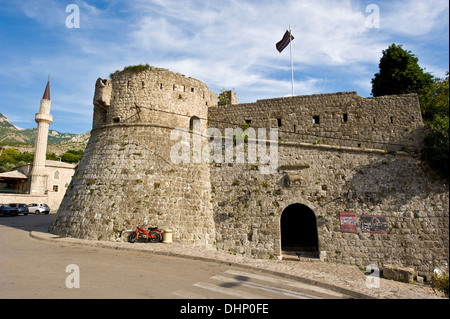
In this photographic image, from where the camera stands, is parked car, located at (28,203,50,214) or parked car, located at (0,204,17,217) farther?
parked car, located at (28,203,50,214)

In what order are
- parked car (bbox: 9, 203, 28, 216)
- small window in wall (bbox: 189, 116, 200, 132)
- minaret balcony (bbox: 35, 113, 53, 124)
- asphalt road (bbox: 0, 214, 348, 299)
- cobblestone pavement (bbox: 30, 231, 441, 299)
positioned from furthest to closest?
minaret balcony (bbox: 35, 113, 53, 124) → parked car (bbox: 9, 203, 28, 216) → small window in wall (bbox: 189, 116, 200, 132) → cobblestone pavement (bbox: 30, 231, 441, 299) → asphalt road (bbox: 0, 214, 348, 299)

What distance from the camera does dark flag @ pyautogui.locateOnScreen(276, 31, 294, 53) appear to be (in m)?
16.9

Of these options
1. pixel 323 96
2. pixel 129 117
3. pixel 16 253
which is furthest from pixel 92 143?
pixel 323 96

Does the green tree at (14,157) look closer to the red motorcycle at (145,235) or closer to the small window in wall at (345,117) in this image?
the red motorcycle at (145,235)

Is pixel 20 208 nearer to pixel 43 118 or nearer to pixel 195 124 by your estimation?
pixel 43 118

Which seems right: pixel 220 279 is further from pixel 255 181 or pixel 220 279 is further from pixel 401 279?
pixel 401 279

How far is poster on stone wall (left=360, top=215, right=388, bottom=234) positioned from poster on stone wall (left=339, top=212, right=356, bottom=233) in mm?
422

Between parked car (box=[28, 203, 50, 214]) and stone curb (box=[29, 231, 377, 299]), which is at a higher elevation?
parked car (box=[28, 203, 50, 214])

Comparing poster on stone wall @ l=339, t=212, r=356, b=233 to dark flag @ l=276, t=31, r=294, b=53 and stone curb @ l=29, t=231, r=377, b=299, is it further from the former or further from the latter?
dark flag @ l=276, t=31, r=294, b=53

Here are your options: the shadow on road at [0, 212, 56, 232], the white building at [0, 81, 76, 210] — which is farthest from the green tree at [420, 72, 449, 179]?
the white building at [0, 81, 76, 210]

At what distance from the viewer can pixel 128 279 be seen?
713 cm

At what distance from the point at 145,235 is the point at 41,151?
34.0 m

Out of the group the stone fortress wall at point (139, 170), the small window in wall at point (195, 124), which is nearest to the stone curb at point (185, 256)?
the stone fortress wall at point (139, 170)

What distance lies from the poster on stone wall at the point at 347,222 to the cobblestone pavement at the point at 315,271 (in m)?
1.73
